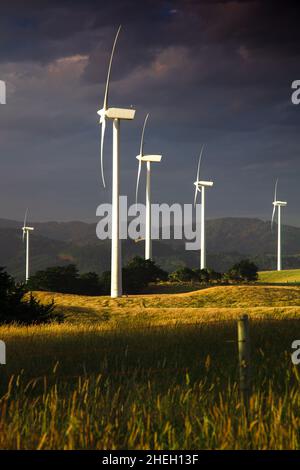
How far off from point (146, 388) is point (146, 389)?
3 cm

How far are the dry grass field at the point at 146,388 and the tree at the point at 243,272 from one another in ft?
172

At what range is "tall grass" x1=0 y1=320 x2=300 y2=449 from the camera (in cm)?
1086

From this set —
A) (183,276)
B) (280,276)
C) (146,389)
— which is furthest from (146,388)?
(280,276)

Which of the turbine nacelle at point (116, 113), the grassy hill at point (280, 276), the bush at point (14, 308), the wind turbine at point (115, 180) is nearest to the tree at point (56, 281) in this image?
the wind turbine at point (115, 180)

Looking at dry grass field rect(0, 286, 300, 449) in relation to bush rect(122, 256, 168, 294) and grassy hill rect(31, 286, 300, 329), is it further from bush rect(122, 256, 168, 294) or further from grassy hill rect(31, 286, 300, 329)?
bush rect(122, 256, 168, 294)

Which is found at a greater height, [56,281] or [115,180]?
[115,180]

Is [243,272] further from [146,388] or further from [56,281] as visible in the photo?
[146,388]

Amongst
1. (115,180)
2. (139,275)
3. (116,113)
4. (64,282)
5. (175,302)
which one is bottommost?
(175,302)

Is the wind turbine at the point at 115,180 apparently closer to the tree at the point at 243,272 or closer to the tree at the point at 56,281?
the tree at the point at 56,281

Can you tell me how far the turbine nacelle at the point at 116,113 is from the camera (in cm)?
6400

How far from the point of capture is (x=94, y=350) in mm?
22391

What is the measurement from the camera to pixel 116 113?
213 feet

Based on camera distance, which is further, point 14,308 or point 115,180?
point 115,180
